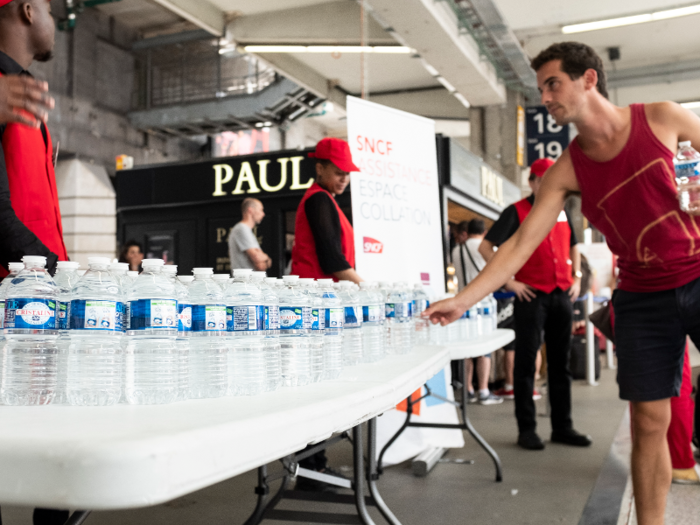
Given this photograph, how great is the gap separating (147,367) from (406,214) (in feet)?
9.95

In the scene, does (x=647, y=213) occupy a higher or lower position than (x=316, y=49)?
lower

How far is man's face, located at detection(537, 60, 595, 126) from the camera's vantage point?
7.27 ft

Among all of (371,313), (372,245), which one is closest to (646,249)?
(371,313)

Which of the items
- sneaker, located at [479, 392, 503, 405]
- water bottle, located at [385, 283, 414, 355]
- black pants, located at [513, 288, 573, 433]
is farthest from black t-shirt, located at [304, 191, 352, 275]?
sneaker, located at [479, 392, 503, 405]

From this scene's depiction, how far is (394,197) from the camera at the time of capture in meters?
4.07

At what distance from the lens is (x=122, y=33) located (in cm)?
1484

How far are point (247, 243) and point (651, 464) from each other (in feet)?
Answer: 13.3

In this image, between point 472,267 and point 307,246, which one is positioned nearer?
point 307,246

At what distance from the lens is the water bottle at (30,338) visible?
1122 millimetres

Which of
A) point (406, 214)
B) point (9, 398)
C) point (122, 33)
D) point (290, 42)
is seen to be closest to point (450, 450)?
point (406, 214)

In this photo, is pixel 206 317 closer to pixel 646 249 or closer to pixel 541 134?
pixel 646 249

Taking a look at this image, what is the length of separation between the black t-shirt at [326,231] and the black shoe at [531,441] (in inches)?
81.9

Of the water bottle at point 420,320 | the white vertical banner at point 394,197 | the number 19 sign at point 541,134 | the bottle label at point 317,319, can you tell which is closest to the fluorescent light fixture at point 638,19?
the number 19 sign at point 541,134

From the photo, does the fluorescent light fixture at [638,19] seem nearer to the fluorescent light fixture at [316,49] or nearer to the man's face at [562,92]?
the fluorescent light fixture at [316,49]
